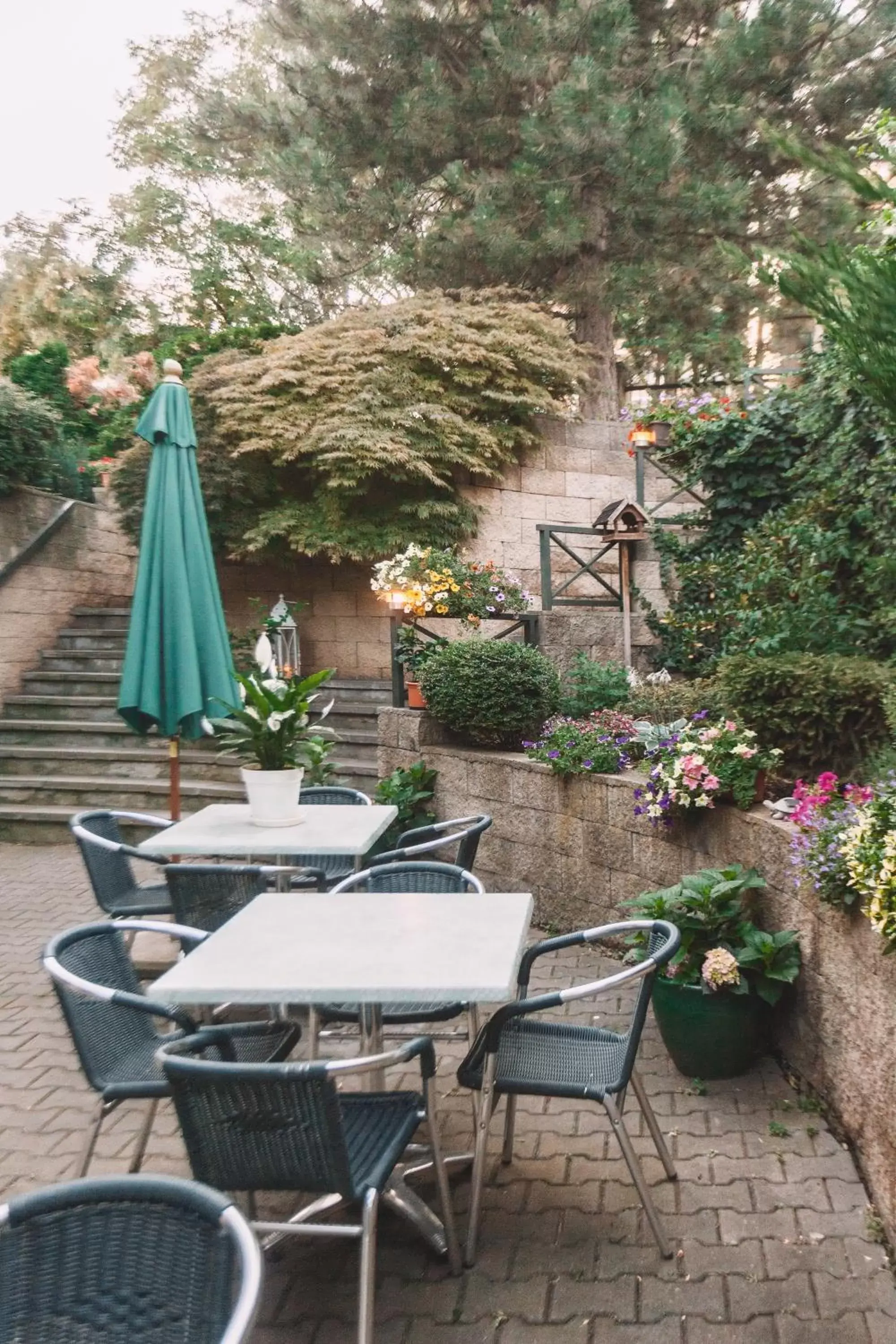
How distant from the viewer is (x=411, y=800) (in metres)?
6.23

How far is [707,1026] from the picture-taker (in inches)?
140

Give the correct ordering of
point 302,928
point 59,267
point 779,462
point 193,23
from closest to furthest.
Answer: point 302,928 < point 779,462 < point 193,23 < point 59,267

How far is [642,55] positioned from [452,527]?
216 inches

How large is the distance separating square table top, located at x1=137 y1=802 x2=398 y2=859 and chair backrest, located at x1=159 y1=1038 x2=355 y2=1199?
5.78 ft

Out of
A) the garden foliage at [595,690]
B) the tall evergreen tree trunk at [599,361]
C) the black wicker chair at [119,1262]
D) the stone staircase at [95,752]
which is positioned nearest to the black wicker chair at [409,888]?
the black wicker chair at [119,1262]

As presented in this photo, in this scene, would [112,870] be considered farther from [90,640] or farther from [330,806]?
[90,640]

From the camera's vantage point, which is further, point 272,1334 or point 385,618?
point 385,618

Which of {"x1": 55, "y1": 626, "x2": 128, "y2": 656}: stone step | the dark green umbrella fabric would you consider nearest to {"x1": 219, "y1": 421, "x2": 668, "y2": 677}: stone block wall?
{"x1": 55, "y1": 626, "x2": 128, "y2": 656}: stone step

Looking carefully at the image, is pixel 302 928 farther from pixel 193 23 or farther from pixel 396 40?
pixel 193 23

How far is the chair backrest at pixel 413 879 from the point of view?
3551 mm

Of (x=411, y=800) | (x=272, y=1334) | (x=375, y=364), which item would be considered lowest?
(x=272, y=1334)

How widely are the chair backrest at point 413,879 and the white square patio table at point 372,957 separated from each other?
0.23 metres

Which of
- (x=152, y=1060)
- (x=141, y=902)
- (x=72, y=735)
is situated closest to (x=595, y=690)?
(x=141, y=902)

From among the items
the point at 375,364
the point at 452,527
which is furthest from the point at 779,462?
the point at 375,364
